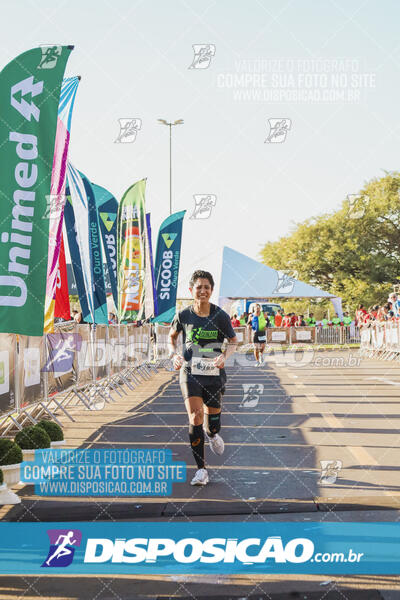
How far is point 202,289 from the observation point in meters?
6.99

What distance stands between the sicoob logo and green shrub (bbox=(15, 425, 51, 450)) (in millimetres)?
2718

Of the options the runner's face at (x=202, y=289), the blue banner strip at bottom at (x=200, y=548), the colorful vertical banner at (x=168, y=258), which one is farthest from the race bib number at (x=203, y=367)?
the colorful vertical banner at (x=168, y=258)

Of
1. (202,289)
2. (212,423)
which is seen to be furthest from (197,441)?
(202,289)

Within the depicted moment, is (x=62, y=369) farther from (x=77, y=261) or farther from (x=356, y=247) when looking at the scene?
(x=356, y=247)

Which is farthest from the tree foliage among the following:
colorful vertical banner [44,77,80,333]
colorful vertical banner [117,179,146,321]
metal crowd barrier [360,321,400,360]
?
colorful vertical banner [44,77,80,333]

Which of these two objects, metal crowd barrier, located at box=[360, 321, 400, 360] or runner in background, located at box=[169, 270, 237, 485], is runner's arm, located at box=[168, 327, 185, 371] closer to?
runner in background, located at box=[169, 270, 237, 485]

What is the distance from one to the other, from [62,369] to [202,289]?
4.93 metres

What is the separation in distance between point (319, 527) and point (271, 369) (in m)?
17.7

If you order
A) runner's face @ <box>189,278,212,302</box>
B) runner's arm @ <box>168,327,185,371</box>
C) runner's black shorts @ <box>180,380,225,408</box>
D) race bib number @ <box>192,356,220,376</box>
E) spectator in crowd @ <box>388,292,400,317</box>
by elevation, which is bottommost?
runner's black shorts @ <box>180,380,225,408</box>

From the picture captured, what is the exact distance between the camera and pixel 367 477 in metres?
6.78

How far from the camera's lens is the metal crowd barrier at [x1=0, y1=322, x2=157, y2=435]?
8.72 m

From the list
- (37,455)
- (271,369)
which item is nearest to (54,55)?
(37,455)

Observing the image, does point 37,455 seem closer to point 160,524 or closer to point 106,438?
point 106,438

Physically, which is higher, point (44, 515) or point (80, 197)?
point (80, 197)
